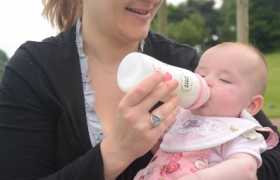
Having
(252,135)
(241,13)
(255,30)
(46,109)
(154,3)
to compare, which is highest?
(154,3)

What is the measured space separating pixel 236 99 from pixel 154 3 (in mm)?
589

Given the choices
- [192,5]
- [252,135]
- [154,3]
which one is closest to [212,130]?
[252,135]

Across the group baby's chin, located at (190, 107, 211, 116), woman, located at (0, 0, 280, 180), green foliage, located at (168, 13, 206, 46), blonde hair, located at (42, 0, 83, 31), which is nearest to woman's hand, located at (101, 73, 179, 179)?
woman, located at (0, 0, 280, 180)

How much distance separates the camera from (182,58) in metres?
2.00

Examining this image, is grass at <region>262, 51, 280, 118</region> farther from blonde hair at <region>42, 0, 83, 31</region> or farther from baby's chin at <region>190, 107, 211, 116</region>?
baby's chin at <region>190, 107, 211, 116</region>

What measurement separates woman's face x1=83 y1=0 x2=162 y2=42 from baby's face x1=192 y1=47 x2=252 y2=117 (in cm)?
34

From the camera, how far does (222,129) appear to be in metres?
1.63

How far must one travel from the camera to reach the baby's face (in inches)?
66.5

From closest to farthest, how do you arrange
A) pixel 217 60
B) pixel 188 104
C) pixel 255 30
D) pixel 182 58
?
pixel 188 104 < pixel 217 60 < pixel 182 58 < pixel 255 30

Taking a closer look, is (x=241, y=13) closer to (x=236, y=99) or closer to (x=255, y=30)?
(x=236, y=99)

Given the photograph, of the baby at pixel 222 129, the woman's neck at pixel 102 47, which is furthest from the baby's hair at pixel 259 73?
the woman's neck at pixel 102 47

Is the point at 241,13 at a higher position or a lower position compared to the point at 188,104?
lower

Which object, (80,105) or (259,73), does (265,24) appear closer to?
(259,73)

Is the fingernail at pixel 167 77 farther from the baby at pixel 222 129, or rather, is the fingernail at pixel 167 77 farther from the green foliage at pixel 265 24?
the green foliage at pixel 265 24
